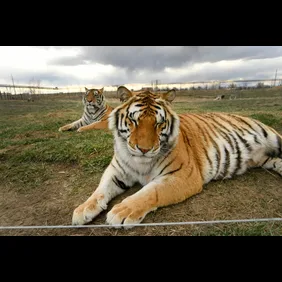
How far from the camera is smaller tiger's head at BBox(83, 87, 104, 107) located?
5.55 ft

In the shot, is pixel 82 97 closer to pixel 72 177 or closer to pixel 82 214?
pixel 72 177

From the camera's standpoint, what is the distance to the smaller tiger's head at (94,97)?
5.55ft

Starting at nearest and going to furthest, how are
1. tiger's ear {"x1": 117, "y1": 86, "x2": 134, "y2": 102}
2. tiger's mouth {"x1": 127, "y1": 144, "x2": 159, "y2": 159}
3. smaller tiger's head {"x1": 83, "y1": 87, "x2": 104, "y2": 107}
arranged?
tiger's mouth {"x1": 127, "y1": 144, "x2": 159, "y2": 159}, tiger's ear {"x1": 117, "y1": 86, "x2": 134, "y2": 102}, smaller tiger's head {"x1": 83, "y1": 87, "x2": 104, "y2": 107}

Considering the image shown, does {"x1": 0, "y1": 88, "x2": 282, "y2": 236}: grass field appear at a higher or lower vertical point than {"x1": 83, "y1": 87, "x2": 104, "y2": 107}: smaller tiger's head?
lower

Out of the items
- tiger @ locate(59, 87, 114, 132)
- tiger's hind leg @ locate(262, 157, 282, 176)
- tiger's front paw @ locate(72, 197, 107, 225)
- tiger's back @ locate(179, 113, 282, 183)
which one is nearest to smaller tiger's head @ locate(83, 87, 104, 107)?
tiger @ locate(59, 87, 114, 132)

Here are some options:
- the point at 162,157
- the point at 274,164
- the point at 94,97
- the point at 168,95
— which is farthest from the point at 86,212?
the point at 274,164

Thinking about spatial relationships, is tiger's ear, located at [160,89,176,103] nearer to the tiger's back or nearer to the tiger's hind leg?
the tiger's back

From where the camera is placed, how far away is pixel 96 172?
151 cm

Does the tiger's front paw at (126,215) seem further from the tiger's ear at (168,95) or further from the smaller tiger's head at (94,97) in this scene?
the smaller tiger's head at (94,97)

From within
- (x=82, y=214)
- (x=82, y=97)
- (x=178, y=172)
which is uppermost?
(x=82, y=97)

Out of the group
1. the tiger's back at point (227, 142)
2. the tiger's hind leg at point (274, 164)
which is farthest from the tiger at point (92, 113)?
the tiger's hind leg at point (274, 164)

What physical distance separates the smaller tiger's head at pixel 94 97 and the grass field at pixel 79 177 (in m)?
0.08
